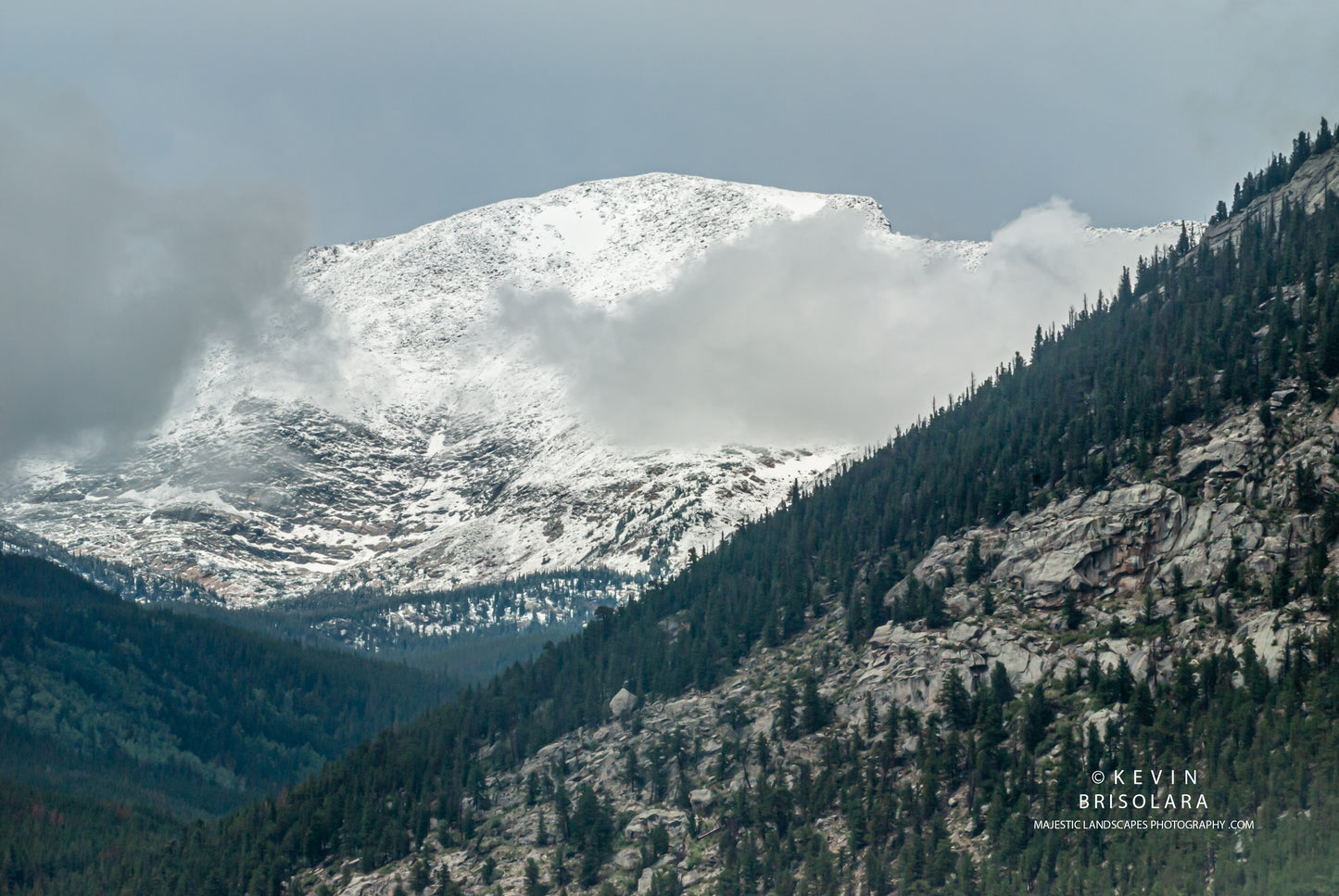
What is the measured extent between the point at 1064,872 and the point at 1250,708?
26719 millimetres

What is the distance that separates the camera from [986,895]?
173 m

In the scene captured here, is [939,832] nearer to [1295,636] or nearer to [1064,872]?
[1064,872]

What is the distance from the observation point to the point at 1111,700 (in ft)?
624

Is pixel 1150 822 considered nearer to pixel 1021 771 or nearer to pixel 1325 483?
pixel 1021 771

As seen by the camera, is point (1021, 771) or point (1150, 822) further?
point (1021, 771)

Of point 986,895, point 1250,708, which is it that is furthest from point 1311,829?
point 986,895

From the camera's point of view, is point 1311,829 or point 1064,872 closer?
point 1311,829

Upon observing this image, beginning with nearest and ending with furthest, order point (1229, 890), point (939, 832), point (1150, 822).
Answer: point (1229, 890)
point (1150, 822)
point (939, 832)

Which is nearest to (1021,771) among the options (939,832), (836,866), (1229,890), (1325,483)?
(939,832)

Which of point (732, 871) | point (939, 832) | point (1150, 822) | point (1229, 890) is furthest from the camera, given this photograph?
point (732, 871)

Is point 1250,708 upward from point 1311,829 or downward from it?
upward

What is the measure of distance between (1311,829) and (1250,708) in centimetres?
2056

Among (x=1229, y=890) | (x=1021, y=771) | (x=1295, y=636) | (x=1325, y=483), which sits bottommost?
(x=1229, y=890)

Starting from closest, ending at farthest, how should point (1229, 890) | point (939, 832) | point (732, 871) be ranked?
point (1229, 890) < point (939, 832) < point (732, 871)
